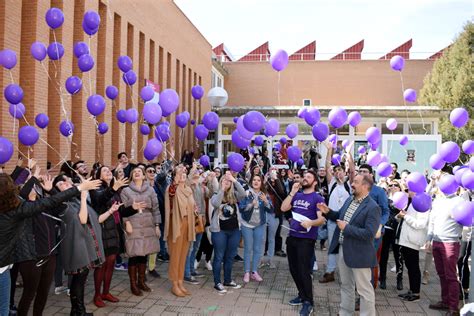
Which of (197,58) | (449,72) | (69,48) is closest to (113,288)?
(69,48)

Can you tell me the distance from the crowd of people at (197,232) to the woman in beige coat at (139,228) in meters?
0.01

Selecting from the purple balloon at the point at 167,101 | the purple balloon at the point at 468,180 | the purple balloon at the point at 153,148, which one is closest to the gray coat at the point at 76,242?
the purple balloon at the point at 153,148

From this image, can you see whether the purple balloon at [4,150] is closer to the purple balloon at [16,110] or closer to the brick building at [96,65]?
the purple balloon at [16,110]

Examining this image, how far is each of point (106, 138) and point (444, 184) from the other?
31.9 feet

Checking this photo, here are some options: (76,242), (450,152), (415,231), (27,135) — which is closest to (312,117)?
(450,152)

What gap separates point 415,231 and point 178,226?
3.35 metres

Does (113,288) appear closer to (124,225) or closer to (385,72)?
(124,225)

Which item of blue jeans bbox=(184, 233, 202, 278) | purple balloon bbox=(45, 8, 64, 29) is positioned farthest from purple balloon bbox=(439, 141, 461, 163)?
purple balloon bbox=(45, 8, 64, 29)

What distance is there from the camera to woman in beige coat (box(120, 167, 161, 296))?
18.9ft

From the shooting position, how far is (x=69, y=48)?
1048 centimetres

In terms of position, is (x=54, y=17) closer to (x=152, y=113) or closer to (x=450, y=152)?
(x=152, y=113)

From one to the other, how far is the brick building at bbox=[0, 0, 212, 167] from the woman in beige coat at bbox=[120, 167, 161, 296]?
13.6ft

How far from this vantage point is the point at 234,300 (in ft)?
19.2

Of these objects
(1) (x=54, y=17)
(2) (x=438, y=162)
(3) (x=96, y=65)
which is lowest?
(2) (x=438, y=162)
